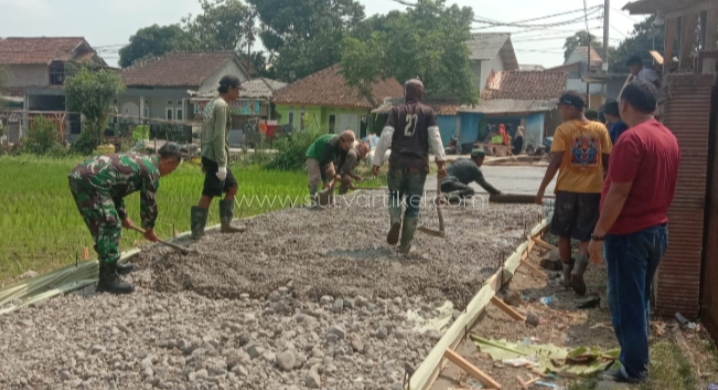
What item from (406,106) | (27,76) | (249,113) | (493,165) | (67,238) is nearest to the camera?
(406,106)

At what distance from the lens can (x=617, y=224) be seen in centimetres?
416

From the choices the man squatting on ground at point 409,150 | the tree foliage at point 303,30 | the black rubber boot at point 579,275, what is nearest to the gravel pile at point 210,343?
the black rubber boot at point 579,275

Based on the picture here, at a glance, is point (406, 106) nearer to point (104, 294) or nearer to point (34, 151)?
point (104, 294)

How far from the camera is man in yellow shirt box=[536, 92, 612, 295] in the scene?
6270mm

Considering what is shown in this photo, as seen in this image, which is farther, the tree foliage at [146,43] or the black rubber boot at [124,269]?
the tree foliage at [146,43]

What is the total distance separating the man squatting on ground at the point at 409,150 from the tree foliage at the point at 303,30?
142 feet

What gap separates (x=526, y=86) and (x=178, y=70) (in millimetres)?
20108

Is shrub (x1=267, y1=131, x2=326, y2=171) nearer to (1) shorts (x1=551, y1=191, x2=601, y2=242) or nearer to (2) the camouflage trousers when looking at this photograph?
(1) shorts (x1=551, y1=191, x2=601, y2=242)

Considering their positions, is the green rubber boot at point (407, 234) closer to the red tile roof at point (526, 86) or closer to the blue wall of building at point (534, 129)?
the blue wall of building at point (534, 129)

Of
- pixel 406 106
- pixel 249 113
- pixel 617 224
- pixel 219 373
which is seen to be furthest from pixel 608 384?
pixel 249 113

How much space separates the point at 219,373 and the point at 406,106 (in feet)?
12.3

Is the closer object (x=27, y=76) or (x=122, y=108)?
(x=122, y=108)

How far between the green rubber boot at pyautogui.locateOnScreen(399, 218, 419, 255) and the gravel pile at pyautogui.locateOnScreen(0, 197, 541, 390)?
0.13 metres

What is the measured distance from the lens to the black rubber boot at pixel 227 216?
26.1 feet
